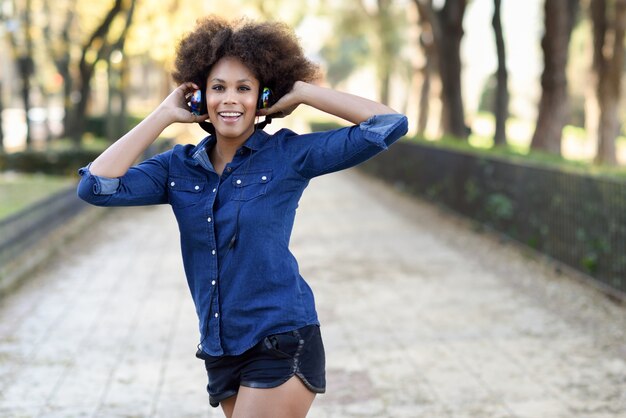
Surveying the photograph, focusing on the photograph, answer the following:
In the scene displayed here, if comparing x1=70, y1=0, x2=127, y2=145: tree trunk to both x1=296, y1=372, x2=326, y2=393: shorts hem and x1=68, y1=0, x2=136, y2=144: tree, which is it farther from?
x1=296, y1=372, x2=326, y2=393: shorts hem

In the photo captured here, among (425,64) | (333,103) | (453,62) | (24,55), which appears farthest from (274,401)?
(425,64)

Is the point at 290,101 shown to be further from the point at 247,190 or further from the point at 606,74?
the point at 606,74

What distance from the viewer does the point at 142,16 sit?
112 ft

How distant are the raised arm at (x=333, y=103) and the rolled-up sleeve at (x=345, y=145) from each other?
47 mm

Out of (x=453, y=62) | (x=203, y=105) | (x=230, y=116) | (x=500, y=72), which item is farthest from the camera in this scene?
(x=453, y=62)

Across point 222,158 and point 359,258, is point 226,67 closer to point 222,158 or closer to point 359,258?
point 222,158

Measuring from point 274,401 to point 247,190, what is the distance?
2.18ft

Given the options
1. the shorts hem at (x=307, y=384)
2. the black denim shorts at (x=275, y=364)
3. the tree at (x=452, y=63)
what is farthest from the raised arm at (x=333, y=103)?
the tree at (x=452, y=63)

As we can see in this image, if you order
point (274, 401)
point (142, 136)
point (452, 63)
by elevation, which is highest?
point (142, 136)

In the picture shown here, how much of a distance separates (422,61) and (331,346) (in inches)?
1007

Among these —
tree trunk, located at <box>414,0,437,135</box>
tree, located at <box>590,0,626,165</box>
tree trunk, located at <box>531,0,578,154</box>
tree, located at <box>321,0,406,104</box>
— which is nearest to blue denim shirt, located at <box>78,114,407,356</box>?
tree trunk, located at <box>531,0,578,154</box>

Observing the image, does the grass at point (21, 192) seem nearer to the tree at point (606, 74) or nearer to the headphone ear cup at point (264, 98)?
the headphone ear cup at point (264, 98)

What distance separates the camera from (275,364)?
11.1 feet

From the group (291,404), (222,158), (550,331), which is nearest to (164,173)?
(222,158)
